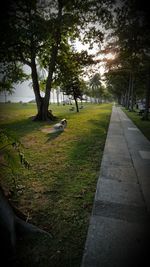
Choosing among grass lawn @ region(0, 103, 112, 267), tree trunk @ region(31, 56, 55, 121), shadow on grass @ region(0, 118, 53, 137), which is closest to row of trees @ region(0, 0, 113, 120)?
tree trunk @ region(31, 56, 55, 121)

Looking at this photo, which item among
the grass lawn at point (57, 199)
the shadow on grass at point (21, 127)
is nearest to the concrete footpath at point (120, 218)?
the grass lawn at point (57, 199)

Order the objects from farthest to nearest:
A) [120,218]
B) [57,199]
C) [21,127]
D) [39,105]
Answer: [39,105] → [21,127] → [57,199] → [120,218]

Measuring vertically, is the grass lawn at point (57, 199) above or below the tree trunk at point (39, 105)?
below

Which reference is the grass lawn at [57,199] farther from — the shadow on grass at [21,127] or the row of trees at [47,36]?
the row of trees at [47,36]

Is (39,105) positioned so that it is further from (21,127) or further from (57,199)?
(57,199)

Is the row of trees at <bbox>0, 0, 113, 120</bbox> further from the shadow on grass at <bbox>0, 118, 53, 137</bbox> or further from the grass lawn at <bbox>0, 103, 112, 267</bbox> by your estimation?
the grass lawn at <bbox>0, 103, 112, 267</bbox>

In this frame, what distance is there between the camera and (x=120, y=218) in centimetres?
338

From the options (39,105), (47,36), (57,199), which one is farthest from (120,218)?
(39,105)

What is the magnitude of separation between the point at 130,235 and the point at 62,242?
3.40 ft

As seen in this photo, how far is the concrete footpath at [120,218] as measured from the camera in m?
2.53

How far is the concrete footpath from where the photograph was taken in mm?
2531

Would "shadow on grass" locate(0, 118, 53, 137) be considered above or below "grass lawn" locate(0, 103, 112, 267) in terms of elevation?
above

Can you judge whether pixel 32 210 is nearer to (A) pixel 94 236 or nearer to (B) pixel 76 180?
(A) pixel 94 236

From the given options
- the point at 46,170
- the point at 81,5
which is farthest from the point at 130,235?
the point at 81,5
